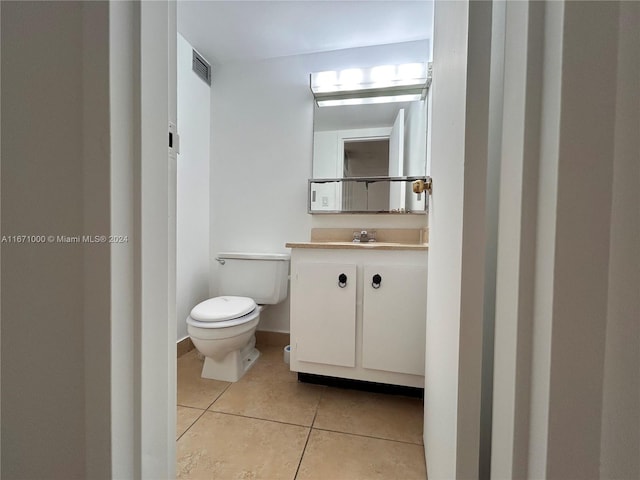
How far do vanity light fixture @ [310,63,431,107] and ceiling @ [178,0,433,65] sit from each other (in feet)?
0.62

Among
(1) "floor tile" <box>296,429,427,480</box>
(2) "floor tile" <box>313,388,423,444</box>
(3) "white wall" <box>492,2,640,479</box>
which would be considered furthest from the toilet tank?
(3) "white wall" <box>492,2,640,479</box>

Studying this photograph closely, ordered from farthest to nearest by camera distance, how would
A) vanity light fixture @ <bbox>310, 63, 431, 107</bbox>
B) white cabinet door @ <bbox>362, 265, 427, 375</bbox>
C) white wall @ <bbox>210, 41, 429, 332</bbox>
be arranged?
Result: 1. white wall @ <bbox>210, 41, 429, 332</bbox>
2. vanity light fixture @ <bbox>310, 63, 431, 107</bbox>
3. white cabinet door @ <bbox>362, 265, 427, 375</bbox>

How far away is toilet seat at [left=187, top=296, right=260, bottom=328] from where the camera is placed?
55.8 inches

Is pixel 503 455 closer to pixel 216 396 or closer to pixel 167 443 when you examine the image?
pixel 167 443

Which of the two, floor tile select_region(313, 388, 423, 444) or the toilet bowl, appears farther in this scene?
the toilet bowl

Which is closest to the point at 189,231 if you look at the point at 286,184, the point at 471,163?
the point at 286,184

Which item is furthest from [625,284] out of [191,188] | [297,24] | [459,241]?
[191,188]

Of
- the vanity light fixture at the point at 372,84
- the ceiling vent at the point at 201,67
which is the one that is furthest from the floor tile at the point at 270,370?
the ceiling vent at the point at 201,67

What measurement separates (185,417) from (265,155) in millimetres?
1676

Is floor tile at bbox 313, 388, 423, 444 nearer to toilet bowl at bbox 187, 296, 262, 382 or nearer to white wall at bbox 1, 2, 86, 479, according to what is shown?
toilet bowl at bbox 187, 296, 262, 382

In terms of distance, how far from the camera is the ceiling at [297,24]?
4.99ft

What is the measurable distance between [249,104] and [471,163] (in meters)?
2.02

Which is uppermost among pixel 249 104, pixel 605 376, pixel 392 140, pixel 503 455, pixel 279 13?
pixel 279 13

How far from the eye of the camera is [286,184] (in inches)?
79.4
